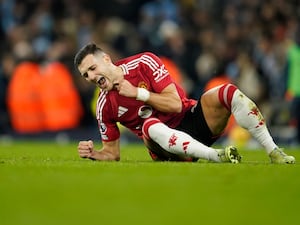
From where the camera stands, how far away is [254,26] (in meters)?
20.7

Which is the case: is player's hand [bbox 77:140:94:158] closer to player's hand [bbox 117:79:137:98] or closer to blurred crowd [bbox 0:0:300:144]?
player's hand [bbox 117:79:137:98]

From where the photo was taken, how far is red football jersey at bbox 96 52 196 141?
9.92 metres

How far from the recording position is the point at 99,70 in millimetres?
9648

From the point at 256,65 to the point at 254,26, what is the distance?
1508 millimetres

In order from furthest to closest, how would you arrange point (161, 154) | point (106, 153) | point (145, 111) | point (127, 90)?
1. point (106, 153)
2. point (161, 154)
3. point (145, 111)
4. point (127, 90)

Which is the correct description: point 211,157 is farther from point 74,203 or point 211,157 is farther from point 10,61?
point 10,61

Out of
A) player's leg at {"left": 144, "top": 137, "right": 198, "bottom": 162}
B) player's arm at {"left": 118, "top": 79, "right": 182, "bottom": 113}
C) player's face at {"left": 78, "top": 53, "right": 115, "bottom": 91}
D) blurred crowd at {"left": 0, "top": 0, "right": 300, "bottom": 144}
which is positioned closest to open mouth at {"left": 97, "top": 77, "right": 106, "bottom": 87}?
player's face at {"left": 78, "top": 53, "right": 115, "bottom": 91}

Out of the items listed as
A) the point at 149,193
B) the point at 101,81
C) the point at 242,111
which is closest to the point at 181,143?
the point at 242,111

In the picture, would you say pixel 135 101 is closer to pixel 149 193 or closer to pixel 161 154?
pixel 161 154

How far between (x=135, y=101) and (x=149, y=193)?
2.77 meters

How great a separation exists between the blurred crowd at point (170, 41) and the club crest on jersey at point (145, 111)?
8871mm

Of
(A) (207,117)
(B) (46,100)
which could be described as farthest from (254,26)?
(A) (207,117)

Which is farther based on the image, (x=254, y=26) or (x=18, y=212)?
(x=254, y=26)

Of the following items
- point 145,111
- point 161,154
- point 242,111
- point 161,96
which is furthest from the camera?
point 161,154
